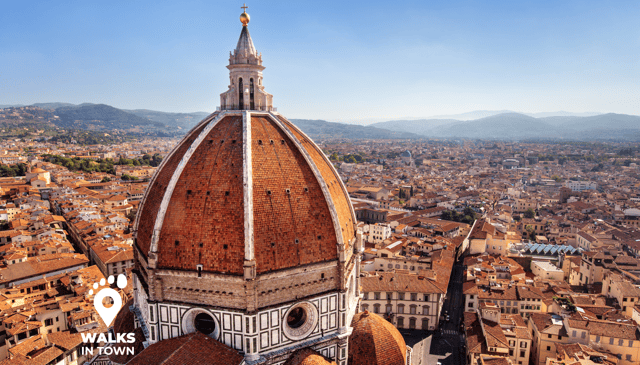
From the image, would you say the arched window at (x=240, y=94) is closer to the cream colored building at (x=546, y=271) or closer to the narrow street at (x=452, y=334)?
the narrow street at (x=452, y=334)

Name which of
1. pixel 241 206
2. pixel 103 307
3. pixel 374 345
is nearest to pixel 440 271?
pixel 374 345

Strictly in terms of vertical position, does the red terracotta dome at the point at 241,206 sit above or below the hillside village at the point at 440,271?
above

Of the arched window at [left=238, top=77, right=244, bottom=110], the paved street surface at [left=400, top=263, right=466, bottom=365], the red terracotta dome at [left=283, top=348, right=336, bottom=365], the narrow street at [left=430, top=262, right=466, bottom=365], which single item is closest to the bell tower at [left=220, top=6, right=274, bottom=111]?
the arched window at [left=238, top=77, right=244, bottom=110]

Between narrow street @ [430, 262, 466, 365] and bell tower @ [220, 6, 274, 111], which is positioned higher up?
bell tower @ [220, 6, 274, 111]

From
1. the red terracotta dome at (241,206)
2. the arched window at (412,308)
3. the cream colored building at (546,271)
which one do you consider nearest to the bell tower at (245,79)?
→ the red terracotta dome at (241,206)

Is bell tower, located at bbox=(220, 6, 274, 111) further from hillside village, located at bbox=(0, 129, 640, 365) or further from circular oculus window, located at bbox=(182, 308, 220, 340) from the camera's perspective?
hillside village, located at bbox=(0, 129, 640, 365)
